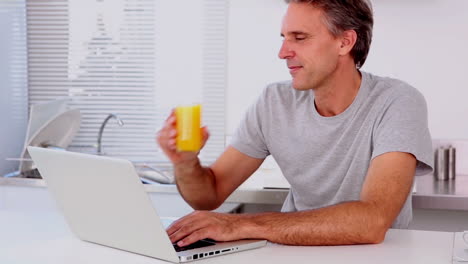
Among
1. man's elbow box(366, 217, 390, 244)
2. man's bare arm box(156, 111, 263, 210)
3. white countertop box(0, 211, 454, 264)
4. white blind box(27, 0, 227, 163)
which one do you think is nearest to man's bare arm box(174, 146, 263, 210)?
man's bare arm box(156, 111, 263, 210)

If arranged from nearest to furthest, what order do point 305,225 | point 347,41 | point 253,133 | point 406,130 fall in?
1. point 305,225
2. point 406,130
3. point 347,41
4. point 253,133

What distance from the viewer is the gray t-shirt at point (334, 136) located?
7.14 feet

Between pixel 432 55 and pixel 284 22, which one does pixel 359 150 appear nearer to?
pixel 284 22

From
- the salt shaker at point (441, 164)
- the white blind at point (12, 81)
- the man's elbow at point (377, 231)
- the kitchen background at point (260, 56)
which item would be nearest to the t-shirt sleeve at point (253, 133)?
the man's elbow at point (377, 231)

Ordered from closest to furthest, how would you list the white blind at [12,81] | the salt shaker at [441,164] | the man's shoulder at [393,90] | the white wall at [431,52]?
the man's shoulder at [393,90] < the salt shaker at [441,164] < the white wall at [431,52] < the white blind at [12,81]

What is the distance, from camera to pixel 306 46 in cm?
230

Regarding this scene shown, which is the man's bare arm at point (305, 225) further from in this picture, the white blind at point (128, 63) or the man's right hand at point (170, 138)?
the white blind at point (128, 63)

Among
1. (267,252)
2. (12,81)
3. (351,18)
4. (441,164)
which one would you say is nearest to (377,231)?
(267,252)

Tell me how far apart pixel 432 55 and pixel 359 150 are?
5.11 ft

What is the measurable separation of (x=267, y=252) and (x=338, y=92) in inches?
27.9

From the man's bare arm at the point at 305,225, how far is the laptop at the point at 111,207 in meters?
0.03

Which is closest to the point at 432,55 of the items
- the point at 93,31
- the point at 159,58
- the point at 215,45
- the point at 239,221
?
the point at 215,45

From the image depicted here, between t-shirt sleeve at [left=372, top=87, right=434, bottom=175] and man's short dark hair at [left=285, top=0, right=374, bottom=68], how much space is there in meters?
0.22

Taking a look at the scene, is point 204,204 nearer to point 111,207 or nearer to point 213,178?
point 213,178
